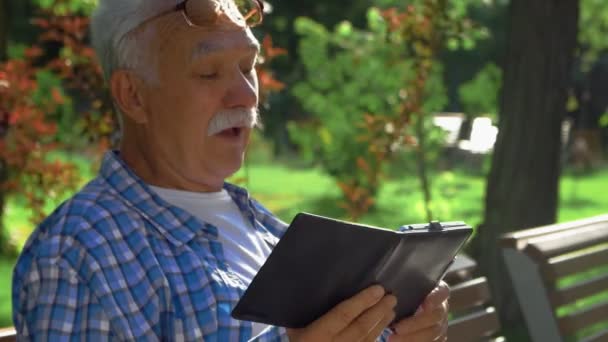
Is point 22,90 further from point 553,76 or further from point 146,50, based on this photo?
point 146,50

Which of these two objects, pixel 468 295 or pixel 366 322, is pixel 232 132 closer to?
pixel 366 322

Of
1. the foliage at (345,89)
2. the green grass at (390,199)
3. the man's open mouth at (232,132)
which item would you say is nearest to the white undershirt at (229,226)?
the man's open mouth at (232,132)

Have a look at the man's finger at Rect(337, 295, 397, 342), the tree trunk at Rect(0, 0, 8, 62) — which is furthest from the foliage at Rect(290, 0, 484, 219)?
the man's finger at Rect(337, 295, 397, 342)

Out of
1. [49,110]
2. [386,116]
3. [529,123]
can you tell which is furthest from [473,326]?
[49,110]

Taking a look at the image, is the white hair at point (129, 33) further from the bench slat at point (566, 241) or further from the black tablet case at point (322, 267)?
the bench slat at point (566, 241)

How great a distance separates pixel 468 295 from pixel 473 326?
0.09m

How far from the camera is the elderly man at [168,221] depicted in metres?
1.90

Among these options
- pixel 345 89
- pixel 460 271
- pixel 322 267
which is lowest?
pixel 345 89

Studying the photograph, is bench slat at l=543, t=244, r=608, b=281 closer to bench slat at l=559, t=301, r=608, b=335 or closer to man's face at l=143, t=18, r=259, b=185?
bench slat at l=559, t=301, r=608, b=335

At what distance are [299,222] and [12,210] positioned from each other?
9985mm

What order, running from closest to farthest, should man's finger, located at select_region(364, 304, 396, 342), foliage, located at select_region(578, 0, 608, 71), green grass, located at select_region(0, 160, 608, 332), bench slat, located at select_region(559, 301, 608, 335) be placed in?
man's finger, located at select_region(364, 304, 396, 342) → bench slat, located at select_region(559, 301, 608, 335) → green grass, located at select_region(0, 160, 608, 332) → foliage, located at select_region(578, 0, 608, 71)

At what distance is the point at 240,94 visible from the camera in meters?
2.20

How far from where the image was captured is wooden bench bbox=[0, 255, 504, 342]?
2.92 metres

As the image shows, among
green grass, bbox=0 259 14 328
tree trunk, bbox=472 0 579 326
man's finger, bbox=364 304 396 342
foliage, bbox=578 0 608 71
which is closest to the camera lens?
man's finger, bbox=364 304 396 342
